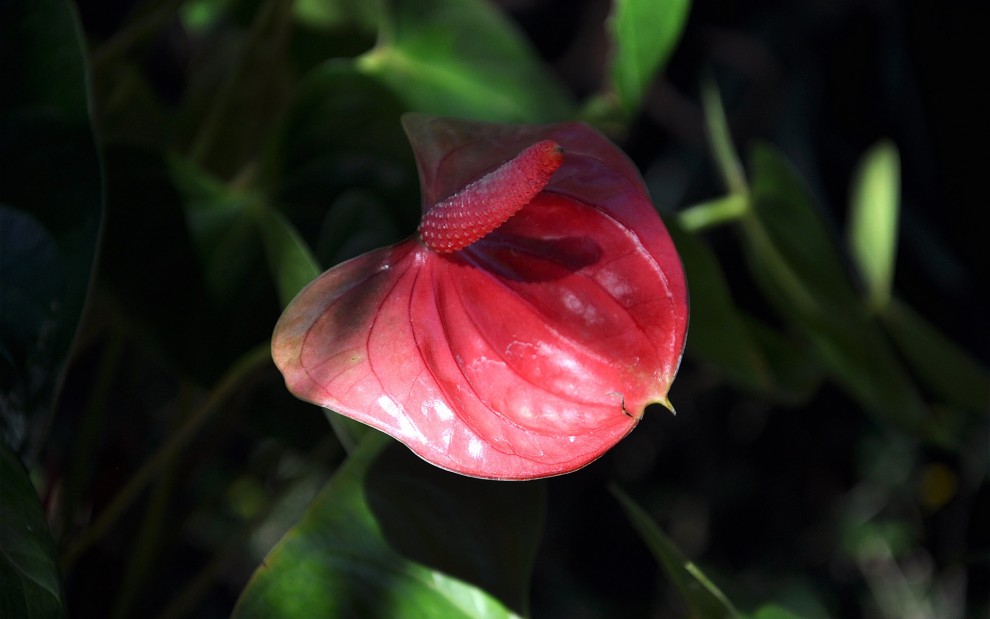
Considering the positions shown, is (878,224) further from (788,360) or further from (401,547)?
(401,547)

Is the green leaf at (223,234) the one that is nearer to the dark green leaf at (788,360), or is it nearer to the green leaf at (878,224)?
the dark green leaf at (788,360)

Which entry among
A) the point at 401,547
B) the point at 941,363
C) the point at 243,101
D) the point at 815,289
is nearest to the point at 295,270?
the point at 401,547

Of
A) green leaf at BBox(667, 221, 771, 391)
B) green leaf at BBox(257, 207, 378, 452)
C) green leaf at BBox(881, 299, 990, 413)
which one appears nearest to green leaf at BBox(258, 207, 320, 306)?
green leaf at BBox(257, 207, 378, 452)

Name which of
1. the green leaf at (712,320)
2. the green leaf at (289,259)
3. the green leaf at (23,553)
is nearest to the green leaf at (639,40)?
the green leaf at (712,320)

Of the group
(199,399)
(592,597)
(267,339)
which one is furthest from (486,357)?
(592,597)

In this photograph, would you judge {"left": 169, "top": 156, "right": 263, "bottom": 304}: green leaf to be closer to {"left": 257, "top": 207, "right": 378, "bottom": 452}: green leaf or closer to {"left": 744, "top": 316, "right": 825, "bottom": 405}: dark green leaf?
{"left": 257, "top": 207, "right": 378, "bottom": 452}: green leaf
